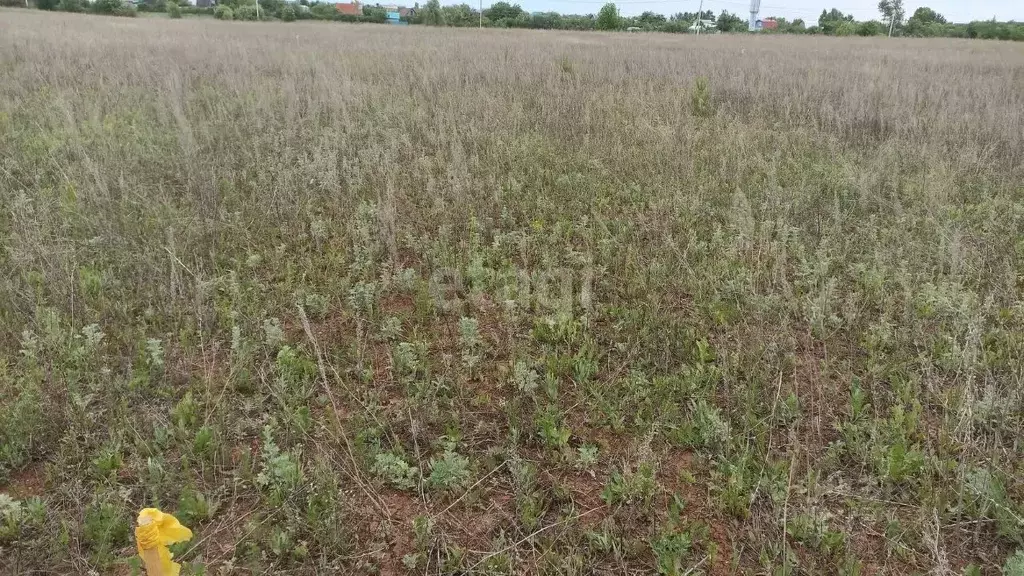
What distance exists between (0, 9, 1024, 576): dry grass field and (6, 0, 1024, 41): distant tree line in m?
37.8

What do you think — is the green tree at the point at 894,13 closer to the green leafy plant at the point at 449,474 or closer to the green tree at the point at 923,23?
the green tree at the point at 923,23

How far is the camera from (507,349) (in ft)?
10.2

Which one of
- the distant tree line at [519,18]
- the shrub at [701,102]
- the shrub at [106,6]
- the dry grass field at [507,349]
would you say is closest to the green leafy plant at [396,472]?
the dry grass field at [507,349]

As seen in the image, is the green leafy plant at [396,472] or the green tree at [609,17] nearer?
the green leafy plant at [396,472]

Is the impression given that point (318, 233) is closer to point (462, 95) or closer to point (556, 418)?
point (556, 418)

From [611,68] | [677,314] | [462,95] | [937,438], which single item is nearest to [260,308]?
[677,314]

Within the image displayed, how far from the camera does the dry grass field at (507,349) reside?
2.09 meters

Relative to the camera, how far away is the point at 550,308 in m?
3.42

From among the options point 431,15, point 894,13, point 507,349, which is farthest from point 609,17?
point 507,349

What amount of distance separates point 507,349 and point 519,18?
60.0 metres

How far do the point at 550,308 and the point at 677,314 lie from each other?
78cm

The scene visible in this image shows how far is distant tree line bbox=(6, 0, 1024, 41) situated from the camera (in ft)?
127

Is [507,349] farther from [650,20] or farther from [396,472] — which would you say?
[650,20]

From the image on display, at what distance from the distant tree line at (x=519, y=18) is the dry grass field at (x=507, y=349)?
3780 cm
